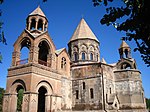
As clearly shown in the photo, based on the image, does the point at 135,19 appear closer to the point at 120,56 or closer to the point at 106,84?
the point at 106,84

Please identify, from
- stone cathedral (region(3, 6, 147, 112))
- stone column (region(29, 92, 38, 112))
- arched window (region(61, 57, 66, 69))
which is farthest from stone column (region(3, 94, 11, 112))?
arched window (region(61, 57, 66, 69))

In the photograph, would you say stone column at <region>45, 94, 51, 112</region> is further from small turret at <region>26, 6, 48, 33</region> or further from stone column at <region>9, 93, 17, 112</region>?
small turret at <region>26, 6, 48, 33</region>

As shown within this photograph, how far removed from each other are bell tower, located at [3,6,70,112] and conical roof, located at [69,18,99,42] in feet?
20.1

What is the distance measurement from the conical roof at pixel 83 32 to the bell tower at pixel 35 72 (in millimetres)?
6140

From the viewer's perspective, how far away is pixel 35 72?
1723 centimetres

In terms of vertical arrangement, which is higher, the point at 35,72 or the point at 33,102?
the point at 35,72

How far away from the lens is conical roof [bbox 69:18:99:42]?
26.8 m

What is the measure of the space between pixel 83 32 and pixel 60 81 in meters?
10.2

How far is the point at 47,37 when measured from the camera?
1970 cm

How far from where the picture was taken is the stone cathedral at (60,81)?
1748cm

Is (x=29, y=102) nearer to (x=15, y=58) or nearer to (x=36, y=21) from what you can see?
(x=15, y=58)

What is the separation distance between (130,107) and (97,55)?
8.68 meters

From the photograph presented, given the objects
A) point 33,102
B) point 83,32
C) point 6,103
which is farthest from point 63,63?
point 83,32

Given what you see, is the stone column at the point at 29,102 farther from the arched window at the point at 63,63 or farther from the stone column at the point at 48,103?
the arched window at the point at 63,63
